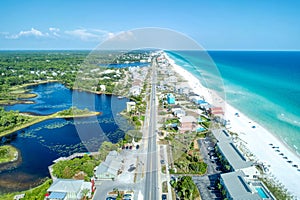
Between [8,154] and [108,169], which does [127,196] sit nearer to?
[108,169]

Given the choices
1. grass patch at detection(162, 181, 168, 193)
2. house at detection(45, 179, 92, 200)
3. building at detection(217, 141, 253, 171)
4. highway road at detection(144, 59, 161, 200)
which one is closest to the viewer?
house at detection(45, 179, 92, 200)

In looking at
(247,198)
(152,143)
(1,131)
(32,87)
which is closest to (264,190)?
(247,198)

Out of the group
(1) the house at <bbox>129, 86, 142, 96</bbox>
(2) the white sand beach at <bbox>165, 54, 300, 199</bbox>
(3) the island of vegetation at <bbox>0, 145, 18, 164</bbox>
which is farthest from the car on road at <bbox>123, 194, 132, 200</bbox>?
(1) the house at <bbox>129, 86, 142, 96</bbox>

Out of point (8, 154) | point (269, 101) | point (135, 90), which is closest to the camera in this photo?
point (8, 154)

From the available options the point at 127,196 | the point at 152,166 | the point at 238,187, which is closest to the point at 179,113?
the point at 152,166

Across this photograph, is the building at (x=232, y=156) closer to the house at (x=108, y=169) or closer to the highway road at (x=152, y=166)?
the highway road at (x=152, y=166)

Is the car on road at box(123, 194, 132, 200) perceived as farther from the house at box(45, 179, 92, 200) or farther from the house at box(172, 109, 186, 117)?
the house at box(172, 109, 186, 117)

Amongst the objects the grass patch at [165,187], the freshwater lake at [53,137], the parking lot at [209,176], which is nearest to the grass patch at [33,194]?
the freshwater lake at [53,137]
